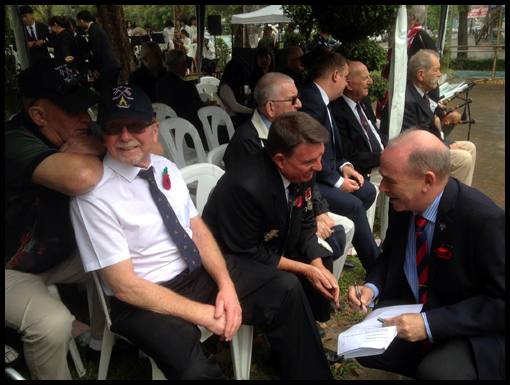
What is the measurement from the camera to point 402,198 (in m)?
2.03

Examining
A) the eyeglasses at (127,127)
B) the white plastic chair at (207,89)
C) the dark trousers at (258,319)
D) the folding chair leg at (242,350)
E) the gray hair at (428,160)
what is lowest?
the folding chair leg at (242,350)

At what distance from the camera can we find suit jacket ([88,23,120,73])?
7062mm

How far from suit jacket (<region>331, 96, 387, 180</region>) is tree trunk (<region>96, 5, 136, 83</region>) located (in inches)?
220

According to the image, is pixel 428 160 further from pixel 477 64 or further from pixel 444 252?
pixel 477 64

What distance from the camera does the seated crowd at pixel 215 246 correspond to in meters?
1.91

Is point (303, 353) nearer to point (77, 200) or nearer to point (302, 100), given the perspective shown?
point (77, 200)

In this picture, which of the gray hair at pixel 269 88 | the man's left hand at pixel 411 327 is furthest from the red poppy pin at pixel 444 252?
the gray hair at pixel 269 88

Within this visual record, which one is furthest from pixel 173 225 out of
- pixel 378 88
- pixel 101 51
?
pixel 101 51

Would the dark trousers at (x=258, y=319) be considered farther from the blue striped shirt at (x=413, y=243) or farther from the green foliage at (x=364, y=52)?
the green foliage at (x=364, y=52)

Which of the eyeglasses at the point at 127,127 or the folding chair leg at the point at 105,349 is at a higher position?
the eyeglasses at the point at 127,127

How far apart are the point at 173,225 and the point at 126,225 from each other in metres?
0.24

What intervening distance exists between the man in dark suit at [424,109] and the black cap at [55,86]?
331cm

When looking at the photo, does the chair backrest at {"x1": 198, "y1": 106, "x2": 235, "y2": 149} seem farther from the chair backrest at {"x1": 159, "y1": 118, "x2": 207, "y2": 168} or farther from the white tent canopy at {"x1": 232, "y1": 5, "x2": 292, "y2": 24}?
the white tent canopy at {"x1": 232, "y1": 5, "x2": 292, "y2": 24}

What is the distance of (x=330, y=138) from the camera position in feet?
12.7
